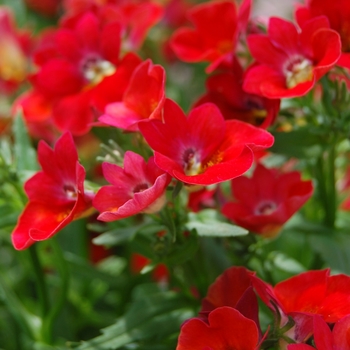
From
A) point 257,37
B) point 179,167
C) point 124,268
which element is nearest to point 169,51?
point 124,268

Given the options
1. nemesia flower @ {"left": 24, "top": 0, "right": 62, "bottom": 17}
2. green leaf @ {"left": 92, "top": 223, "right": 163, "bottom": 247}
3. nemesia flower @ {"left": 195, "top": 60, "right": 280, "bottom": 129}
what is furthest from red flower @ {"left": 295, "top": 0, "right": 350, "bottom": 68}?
nemesia flower @ {"left": 24, "top": 0, "right": 62, "bottom": 17}

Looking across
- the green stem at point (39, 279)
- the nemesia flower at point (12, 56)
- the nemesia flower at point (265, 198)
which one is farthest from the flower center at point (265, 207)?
the nemesia flower at point (12, 56)

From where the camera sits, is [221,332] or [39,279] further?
[39,279]

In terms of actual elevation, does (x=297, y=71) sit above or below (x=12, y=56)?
above

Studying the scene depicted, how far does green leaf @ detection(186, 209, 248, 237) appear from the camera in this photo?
2.10 ft

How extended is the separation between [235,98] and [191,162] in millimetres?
142

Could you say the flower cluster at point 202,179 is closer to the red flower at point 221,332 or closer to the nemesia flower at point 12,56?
the red flower at point 221,332

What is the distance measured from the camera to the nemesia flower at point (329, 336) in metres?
0.50

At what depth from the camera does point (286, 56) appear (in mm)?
716

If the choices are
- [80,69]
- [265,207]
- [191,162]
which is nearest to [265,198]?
[265,207]

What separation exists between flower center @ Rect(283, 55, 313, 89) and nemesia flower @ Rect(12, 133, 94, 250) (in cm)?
29

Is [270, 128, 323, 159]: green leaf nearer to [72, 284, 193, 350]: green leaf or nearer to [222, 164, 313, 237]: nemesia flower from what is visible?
[222, 164, 313, 237]: nemesia flower

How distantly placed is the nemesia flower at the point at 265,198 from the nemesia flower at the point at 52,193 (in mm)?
186

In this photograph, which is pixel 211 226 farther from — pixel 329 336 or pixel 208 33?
pixel 208 33
